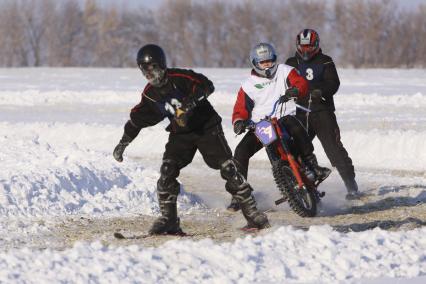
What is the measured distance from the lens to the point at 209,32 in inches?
3329

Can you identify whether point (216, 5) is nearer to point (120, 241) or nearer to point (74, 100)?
point (74, 100)

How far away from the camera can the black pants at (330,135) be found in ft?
37.8

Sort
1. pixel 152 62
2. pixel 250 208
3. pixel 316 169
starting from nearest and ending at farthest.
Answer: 1. pixel 152 62
2. pixel 250 208
3. pixel 316 169

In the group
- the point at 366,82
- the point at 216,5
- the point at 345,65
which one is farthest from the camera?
the point at 216,5

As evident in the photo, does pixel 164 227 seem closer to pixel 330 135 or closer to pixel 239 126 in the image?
pixel 239 126

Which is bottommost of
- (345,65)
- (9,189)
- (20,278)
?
(345,65)

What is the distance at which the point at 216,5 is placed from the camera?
8588 cm

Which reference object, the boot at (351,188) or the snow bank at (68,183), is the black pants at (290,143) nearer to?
the snow bank at (68,183)

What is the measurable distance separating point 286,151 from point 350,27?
67.3m

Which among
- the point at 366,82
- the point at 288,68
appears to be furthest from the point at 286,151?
the point at 366,82

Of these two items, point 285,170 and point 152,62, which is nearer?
point 152,62

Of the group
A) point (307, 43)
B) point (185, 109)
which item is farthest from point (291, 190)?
point (307, 43)

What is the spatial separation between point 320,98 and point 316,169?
3.94 ft

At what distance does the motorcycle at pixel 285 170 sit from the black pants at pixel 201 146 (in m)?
1.11
